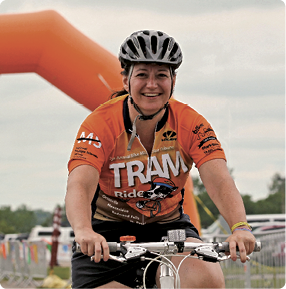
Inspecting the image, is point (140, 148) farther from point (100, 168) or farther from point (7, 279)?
point (7, 279)

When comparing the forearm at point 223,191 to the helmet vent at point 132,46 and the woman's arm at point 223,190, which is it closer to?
the woman's arm at point 223,190

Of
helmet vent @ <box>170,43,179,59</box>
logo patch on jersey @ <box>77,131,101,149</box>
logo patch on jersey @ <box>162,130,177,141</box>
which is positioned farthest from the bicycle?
helmet vent @ <box>170,43,179,59</box>

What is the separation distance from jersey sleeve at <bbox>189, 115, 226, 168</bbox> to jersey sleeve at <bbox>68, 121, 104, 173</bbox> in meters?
0.66

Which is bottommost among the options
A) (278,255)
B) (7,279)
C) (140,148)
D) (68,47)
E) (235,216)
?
(7,279)

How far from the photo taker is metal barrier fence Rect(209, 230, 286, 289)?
24.7ft

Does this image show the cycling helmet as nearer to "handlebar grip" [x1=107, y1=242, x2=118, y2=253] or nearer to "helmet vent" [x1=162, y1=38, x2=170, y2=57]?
"helmet vent" [x1=162, y1=38, x2=170, y2=57]

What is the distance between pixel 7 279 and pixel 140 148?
14.6m

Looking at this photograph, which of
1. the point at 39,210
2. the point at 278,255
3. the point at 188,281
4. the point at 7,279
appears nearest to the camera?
the point at 188,281

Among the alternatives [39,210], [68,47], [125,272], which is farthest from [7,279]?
[39,210]

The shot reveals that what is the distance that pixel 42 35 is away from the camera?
25.7ft

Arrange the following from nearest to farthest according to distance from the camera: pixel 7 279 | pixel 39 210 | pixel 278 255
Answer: pixel 278 255 < pixel 7 279 < pixel 39 210

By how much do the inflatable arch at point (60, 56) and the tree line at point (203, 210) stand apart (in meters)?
51.0

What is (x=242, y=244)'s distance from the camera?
2.48 metres

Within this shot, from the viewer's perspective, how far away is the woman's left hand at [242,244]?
2.45 meters
